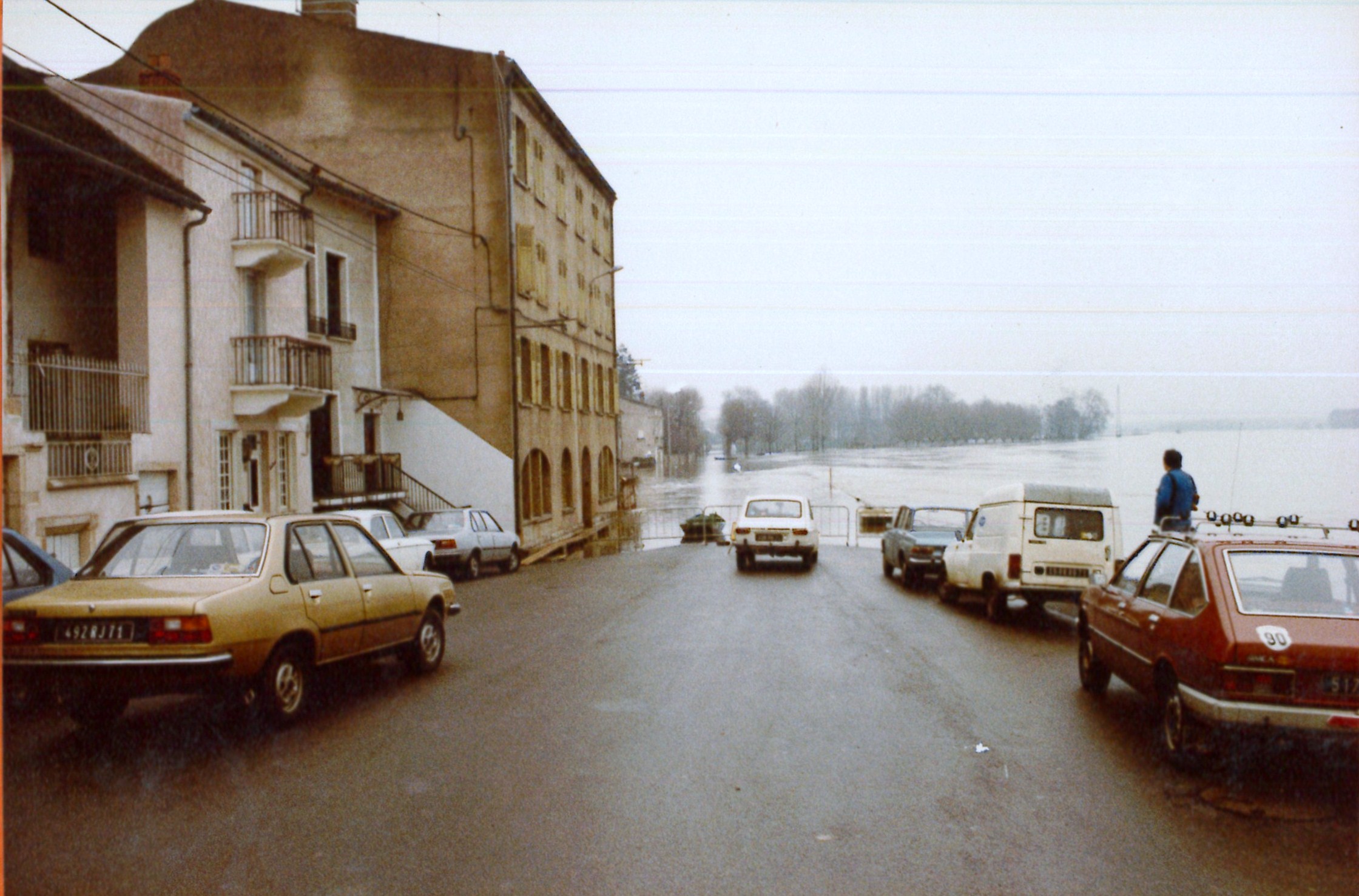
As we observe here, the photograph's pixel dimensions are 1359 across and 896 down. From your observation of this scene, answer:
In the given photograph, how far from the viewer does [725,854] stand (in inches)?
192

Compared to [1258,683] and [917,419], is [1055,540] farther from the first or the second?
[917,419]

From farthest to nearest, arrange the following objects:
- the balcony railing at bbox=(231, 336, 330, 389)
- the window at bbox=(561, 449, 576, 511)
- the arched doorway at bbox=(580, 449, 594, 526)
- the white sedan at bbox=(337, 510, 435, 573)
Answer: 1. the arched doorway at bbox=(580, 449, 594, 526)
2. the window at bbox=(561, 449, 576, 511)
3. the balcony railing at bbox=(231, 336, 330, 389)
4. the white sedan at bbox=(337, 510, 435, 573)

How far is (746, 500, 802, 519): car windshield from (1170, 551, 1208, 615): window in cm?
1659

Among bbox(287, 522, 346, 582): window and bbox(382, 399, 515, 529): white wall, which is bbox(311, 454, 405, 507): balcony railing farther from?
bbox(287, 522, 346, 582): window

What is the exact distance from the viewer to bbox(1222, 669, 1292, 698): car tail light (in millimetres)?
5793

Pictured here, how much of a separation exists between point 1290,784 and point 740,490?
137 feet

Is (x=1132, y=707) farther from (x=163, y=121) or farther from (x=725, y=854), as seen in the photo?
(x=163, y=121)

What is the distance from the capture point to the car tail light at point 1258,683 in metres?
5.79

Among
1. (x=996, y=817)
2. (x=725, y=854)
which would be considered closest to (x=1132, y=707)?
(x=996, y=817)

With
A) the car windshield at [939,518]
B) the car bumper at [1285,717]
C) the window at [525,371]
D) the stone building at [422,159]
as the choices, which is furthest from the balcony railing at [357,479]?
the car bumper at [1285,717]

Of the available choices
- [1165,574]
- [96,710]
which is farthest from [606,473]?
[1165,574]

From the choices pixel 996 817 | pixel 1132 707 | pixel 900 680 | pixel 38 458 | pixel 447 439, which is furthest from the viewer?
pixel 447 439

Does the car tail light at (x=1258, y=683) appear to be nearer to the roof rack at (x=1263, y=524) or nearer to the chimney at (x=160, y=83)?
the roof rack at (x=1263, y=524)

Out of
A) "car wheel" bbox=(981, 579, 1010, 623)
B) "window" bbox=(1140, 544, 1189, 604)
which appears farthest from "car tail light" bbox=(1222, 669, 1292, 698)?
"car wheel" bbox=(981, 579, 1010, 623)
